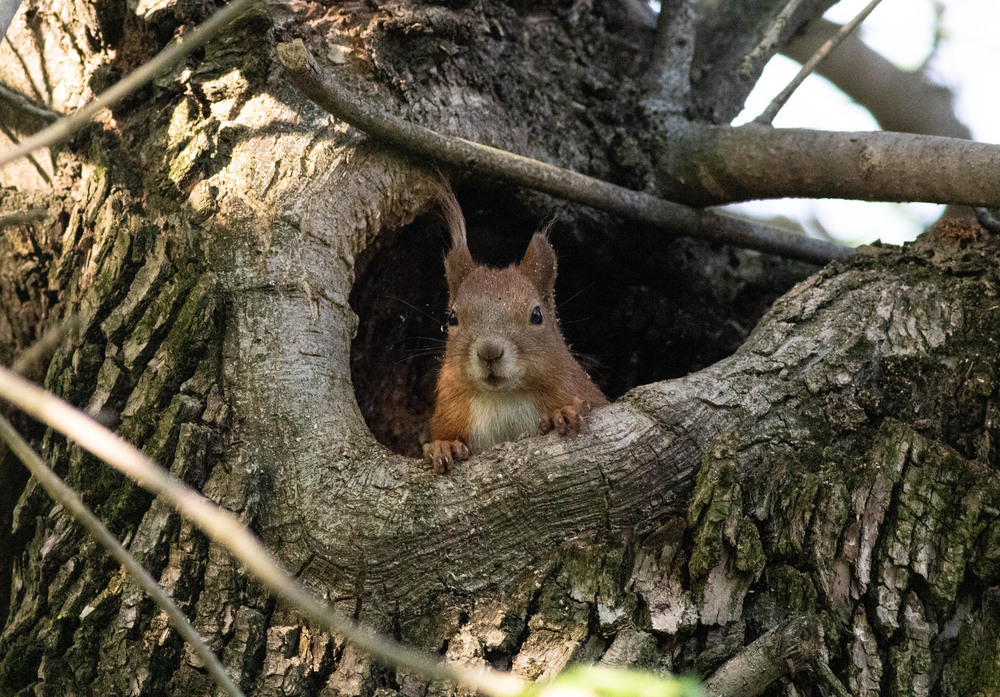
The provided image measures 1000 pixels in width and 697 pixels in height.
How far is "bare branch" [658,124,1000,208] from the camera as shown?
2.86m

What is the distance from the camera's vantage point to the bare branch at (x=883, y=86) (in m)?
4.75

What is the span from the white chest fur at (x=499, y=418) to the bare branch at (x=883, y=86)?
2627mm

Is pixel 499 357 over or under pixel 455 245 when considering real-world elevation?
under

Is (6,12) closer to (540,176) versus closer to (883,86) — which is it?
(540,176)

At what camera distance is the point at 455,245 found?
3.68 m

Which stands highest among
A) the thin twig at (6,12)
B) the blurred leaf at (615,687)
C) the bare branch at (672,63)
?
the bare branch at (672,63)

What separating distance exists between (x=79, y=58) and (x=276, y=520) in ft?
6.19

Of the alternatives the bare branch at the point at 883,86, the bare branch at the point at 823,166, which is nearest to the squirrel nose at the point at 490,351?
the bare branch at the point at 823,166

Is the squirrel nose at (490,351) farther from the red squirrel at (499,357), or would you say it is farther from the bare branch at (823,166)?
the bare branch at (823,166)

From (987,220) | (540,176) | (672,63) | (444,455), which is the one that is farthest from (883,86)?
(444,455)

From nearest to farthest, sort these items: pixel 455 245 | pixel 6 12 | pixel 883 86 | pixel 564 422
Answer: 1. pixel 6 12
2. pixel 564 422
3. pixel 455 245
4. pixel 883 86

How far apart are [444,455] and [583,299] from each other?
1.99 m

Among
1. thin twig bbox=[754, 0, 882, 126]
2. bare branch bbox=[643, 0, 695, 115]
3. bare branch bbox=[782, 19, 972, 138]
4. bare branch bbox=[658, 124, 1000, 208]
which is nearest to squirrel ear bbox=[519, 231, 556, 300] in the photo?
bare branch bbox=[658, 124, 1000, 208]

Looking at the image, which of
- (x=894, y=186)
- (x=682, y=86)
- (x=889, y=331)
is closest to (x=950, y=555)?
(x=889, y=331)
